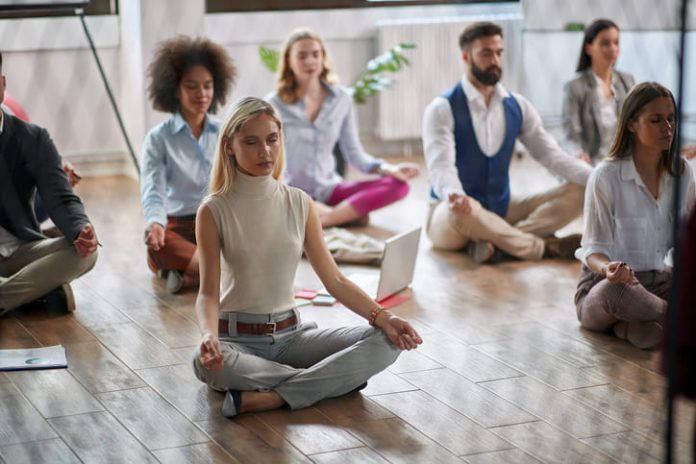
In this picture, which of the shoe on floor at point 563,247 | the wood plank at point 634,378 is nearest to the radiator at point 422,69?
the shoe on floor at point 563,247

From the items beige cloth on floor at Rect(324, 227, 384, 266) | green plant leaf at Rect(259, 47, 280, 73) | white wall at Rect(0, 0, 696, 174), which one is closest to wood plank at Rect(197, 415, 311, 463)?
beige cloth on floor at Rect(324, 227, 384, 266)

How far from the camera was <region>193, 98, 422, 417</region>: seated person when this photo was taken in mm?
2846

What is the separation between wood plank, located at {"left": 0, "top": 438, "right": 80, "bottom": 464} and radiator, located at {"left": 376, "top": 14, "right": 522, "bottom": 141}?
459cm

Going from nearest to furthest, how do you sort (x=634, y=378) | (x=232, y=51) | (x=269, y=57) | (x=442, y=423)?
(x=442, y=423) < (x=634, y=378) < (x=269, y=57) < (x=232, y=51)

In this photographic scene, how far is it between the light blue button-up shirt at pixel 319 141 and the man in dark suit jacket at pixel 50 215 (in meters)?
1.52

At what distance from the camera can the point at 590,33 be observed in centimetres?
492

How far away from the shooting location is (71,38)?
5.96 meters

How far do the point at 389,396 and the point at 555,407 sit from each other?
0.43 meters

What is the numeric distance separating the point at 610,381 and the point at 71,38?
3.92m

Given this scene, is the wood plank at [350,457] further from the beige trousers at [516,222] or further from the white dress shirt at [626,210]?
the beige trousers at [516,222]

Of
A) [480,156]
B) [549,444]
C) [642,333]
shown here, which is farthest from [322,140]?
[549,444]

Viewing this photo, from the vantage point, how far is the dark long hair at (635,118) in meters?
3.30

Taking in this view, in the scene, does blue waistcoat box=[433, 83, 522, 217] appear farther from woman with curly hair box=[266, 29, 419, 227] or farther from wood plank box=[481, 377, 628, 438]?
wood plank box=[481, 377, 628, 438]

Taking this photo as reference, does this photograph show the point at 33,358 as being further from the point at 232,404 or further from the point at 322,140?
the point at 322,140
